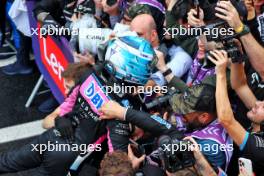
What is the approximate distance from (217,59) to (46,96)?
3.36 metres

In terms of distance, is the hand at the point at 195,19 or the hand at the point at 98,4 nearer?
the hand at the point at 195,19

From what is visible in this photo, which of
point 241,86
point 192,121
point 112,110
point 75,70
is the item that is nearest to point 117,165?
point 112,110

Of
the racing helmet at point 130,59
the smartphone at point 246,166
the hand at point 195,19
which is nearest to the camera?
the smartphone at point 246,166

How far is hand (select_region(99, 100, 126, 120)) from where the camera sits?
11.6 ft

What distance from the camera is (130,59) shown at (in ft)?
11.5

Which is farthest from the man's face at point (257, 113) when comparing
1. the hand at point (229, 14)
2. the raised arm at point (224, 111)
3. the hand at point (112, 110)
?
the hand at point (112, 110)

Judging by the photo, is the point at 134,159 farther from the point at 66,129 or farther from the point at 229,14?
the point at 229,14

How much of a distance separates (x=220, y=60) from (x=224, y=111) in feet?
1.15

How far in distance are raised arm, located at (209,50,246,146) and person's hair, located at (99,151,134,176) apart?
0.66m

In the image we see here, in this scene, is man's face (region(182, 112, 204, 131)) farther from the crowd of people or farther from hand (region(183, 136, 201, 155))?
hand (region(183, 136, 201, 155))

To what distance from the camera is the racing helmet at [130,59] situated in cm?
351

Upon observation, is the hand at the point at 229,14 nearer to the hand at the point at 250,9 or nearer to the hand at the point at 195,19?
the hand at the point at 195,19

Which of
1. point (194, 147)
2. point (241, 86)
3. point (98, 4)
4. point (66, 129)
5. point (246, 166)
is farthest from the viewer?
point (98, 4)

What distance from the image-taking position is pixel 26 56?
22.2 ft
